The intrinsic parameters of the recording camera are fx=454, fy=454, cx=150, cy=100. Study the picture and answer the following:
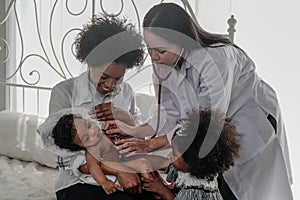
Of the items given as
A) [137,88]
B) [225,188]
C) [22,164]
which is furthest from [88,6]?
[225,188]

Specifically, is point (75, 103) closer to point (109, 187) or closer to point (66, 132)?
point (66, 132)

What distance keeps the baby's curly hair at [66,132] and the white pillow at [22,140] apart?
29.5 inches

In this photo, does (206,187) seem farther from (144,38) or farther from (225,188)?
(144,38)

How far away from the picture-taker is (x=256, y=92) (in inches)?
54.8

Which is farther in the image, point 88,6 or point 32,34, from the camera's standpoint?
point 32,34

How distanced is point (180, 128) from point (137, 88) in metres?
0.73

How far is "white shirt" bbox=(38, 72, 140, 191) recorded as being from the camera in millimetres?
1322

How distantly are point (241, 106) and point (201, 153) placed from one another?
1.10 ft

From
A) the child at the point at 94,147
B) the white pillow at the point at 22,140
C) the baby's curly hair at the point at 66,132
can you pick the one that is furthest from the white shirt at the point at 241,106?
the white pillow at the point at 22,140

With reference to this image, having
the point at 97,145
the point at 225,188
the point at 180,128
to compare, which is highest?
the point at 180,128

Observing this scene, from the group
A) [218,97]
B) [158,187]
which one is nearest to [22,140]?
[158,187]

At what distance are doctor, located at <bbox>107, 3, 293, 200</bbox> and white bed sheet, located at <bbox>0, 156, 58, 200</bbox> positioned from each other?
0.52m

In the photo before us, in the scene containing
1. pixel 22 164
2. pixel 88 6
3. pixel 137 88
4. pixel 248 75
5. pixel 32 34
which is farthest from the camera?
pixel 32 34

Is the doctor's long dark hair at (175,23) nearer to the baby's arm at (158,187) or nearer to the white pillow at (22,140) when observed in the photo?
the baby's arm at (158,187)
